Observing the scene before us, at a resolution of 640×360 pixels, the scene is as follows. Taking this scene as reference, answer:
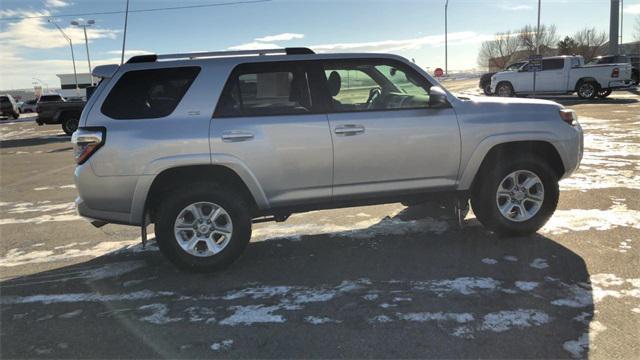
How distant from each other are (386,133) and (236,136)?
1.38 m

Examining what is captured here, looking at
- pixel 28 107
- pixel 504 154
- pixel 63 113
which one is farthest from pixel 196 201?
pixel 28 107

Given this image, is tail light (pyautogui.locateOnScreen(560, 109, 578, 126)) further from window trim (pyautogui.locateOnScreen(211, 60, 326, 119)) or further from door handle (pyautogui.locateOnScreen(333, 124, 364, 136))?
window trim (pyautogui.locateOnScreen(211, 60, 326, 119))

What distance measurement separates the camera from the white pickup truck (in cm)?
2222

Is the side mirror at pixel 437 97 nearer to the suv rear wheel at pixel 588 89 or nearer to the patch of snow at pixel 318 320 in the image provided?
the patch of snow at pixel 318 320

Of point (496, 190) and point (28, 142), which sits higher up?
point (496, 190)

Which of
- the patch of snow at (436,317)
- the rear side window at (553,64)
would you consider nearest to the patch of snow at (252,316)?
the patch of snow at (436,317)

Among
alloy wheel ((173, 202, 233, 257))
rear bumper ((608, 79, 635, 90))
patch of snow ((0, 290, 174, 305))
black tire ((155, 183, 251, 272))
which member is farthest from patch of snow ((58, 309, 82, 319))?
rear bumper ((608, 79, 635, 90))

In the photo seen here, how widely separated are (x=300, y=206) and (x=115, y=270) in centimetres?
187

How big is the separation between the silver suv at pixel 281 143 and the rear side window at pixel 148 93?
1cm

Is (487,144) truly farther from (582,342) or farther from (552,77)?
(552,77)

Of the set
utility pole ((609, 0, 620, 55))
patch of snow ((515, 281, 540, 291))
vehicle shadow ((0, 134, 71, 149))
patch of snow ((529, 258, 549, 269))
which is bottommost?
patch of snow ((515, 281, 540, 291))

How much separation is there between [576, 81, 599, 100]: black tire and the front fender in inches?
816

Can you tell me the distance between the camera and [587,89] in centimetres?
2314

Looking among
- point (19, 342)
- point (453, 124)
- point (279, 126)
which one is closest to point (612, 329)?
point (453, 124)
